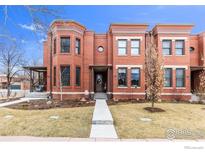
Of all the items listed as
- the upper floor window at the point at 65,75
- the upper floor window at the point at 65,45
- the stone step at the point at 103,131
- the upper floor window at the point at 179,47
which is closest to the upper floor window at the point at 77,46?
the upper floor window at the point at 65,45

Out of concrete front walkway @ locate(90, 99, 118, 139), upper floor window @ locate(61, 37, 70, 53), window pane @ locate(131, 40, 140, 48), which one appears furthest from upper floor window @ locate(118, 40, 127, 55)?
concrete front walkway @ locate(90, 99, 118, 139)

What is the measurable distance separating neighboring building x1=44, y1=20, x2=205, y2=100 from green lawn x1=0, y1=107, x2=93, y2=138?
646 cm

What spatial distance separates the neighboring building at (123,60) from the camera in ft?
50.1

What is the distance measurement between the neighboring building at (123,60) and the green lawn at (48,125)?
21.2ft

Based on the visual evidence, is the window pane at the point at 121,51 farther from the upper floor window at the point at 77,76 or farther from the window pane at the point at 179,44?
the window pane at the point at 179,44

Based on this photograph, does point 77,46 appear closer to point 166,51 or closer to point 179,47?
point 166,51

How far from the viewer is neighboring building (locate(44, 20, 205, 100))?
15.3 meters

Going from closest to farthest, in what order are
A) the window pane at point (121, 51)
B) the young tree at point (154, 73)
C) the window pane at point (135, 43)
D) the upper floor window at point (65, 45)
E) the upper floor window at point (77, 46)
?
the young tree at point (154, 73) < the upper floor window at point (65, 45) < the upper floor window at point (77, 46) < the window pane at point (135, 43) < the window pane at point (121, 51)

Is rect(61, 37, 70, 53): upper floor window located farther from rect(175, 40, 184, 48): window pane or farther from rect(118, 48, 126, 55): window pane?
rect(175, 40, 184, 48): window pane

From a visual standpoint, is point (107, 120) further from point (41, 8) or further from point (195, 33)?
point (195, 33)

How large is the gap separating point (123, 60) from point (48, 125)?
9591 millimetres

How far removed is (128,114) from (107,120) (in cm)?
186

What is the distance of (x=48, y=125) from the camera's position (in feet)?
24.2
